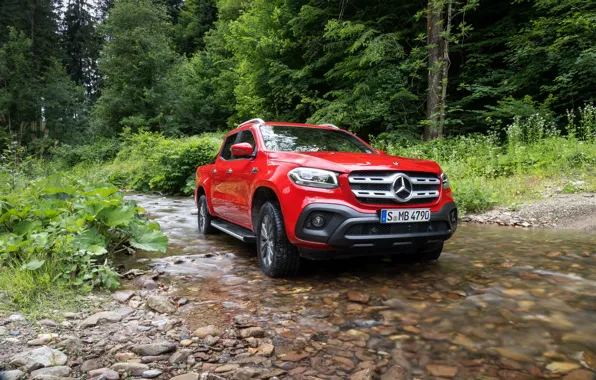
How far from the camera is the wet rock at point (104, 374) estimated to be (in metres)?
1.95

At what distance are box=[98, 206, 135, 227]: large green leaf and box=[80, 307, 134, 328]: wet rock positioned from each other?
1352 millimetres

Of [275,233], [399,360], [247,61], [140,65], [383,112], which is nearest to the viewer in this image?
[399,360]

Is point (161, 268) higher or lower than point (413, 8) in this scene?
lower

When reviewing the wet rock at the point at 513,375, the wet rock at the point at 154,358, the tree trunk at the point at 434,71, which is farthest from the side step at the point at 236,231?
the tree trunk at the point at 434,71

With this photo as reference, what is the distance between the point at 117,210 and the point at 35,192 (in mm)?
1399

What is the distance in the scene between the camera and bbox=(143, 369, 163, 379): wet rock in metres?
1.99

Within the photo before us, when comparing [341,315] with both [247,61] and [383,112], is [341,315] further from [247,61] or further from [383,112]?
[247,61]

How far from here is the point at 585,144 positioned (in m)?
8.37

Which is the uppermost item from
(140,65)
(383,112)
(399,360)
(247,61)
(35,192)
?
(140,65)

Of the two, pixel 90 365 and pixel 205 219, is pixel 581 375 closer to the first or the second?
pixel 90 365

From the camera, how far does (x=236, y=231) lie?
4.73m

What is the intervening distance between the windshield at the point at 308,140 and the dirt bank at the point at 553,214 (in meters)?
3.27

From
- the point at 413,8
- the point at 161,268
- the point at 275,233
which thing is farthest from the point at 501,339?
the point at 413,8

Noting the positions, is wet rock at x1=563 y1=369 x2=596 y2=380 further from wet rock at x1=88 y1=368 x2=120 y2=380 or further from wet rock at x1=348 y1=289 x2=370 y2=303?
wet rock at x1=88 y1=368 x2=120 y2=380
